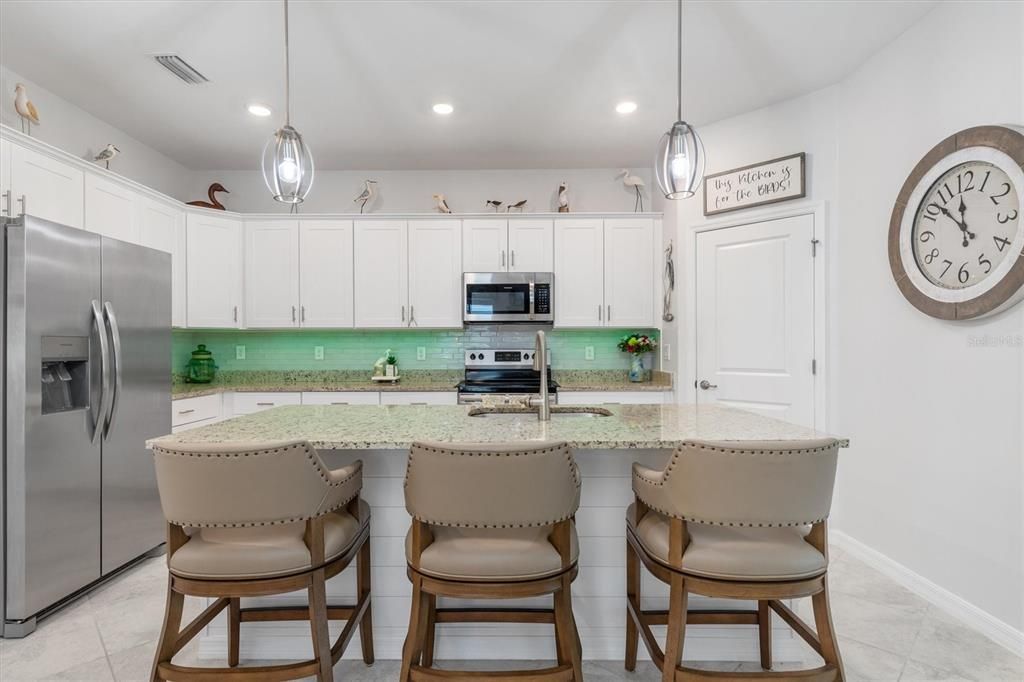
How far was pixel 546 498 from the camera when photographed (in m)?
1.37

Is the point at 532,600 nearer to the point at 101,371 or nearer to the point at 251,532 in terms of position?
the point at 251,532

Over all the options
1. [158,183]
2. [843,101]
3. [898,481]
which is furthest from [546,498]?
[158,183]

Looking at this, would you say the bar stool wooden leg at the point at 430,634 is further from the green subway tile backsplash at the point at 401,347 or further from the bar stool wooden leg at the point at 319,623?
the green subway tile backsplash at the point at 401,347

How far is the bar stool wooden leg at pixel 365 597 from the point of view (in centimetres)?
177

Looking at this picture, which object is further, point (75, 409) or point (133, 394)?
point (133, 394)

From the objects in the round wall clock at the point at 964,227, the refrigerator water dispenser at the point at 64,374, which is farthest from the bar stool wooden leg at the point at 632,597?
the refrigerator water dispenser at the point at 64,374

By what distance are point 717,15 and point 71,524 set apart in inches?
146

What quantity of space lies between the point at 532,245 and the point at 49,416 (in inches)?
122

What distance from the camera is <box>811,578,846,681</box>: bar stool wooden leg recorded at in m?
1.45

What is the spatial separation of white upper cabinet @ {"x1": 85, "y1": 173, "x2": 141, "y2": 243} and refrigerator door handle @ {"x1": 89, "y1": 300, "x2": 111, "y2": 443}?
0.67 meters

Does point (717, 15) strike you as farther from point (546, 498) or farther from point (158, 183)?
point (158, 183)

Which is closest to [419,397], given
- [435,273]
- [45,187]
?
[435,273]

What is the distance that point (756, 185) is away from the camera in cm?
338

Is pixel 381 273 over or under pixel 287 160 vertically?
under
